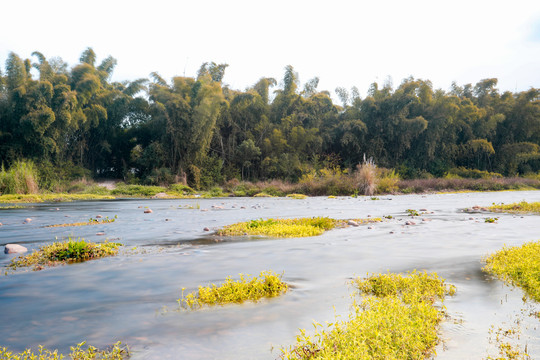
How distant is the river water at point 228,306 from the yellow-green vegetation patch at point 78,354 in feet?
0.45

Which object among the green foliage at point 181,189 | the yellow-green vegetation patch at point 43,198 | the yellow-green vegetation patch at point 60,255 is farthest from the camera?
the green foliage at point 181,189

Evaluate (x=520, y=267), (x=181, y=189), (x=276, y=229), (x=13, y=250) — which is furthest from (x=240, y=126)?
(x=520, y=267)

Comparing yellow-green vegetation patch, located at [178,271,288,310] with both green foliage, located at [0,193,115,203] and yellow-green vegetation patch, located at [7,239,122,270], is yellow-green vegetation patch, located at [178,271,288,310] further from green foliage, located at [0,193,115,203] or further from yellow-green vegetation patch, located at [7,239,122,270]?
green foliage, located at [0,193,115,203]

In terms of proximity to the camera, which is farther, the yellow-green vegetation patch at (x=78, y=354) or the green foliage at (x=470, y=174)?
the green foliage at (x=470, y=174)

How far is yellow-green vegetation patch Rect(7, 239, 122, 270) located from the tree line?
71.8ft

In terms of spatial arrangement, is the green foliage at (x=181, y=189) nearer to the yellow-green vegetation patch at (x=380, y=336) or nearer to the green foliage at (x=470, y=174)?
the green foliage at (x=470, y=174)

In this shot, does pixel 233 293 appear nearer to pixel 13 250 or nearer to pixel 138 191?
pixel 13 250

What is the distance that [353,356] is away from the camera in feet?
7.44

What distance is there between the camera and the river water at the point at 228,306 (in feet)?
9.35

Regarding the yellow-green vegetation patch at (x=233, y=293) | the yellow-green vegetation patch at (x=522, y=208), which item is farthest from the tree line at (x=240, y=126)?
the yellow-green vegetation patch at (x=233, y=293)

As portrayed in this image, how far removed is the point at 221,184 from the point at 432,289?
2842 centimetres

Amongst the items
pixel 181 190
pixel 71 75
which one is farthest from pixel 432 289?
pixel 71 75

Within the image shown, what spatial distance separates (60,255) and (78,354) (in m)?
3.68

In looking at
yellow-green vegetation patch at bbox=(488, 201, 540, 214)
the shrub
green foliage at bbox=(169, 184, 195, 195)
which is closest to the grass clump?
yellow-green vegetation patch at bbox=(488, 201, 540, 214)
